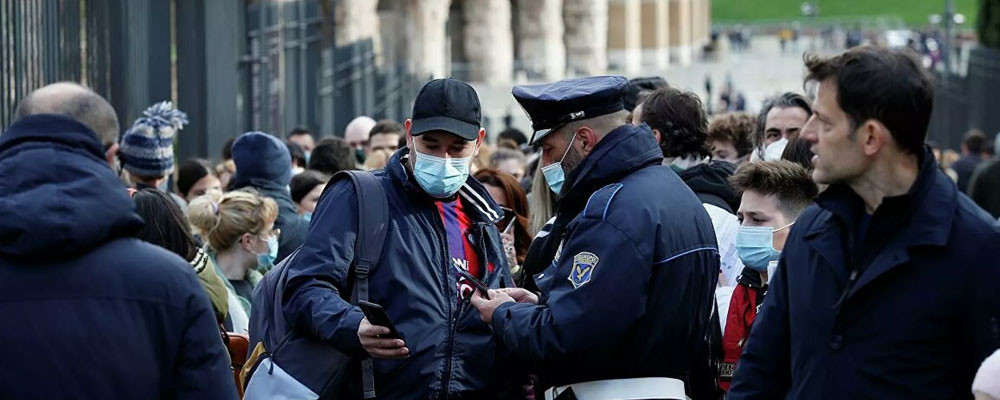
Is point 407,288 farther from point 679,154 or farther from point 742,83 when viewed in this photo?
point 742,83

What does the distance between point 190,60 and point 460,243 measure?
31.3ft

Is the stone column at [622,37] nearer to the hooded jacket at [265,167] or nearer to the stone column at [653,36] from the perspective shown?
the stone column at [653,36]

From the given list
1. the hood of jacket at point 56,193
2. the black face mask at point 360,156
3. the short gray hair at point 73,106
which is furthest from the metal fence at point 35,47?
the hood of jacket at point 56,193

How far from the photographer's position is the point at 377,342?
5.69 meters

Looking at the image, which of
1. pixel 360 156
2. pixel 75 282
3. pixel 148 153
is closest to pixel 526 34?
pixel 360 156

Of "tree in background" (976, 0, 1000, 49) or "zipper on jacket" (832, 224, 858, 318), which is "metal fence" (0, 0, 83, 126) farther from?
"tree in background" (976, 0, 1000, 49)

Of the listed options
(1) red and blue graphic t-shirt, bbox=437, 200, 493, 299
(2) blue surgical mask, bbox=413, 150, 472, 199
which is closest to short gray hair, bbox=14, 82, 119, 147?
(2) blue surgical mask, bbox=413, 150, 472, 199

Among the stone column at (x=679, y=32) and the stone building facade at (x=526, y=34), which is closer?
the stone building facade at (x=526, y=34)

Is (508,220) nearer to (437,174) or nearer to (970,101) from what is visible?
(437,174)

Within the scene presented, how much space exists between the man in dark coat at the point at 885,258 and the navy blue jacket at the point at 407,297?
1611mm

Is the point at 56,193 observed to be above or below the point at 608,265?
above

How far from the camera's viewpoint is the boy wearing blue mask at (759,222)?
629 centimetres

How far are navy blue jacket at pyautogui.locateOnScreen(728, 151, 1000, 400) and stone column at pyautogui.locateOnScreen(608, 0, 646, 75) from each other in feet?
218

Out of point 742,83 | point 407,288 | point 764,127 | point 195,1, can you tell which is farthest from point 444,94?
point 742,83
